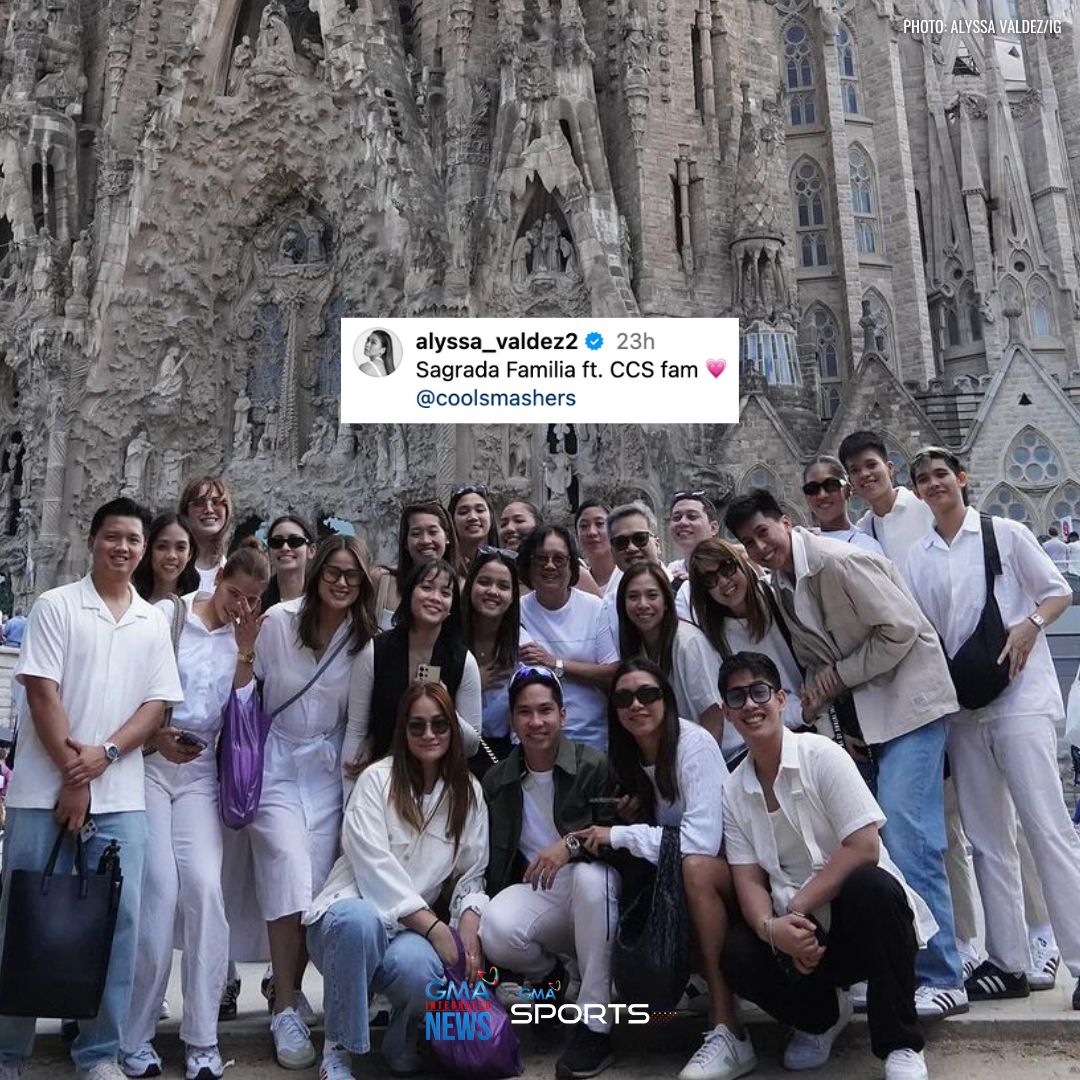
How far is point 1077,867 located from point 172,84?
2047 cm

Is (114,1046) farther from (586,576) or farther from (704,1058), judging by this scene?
(586,576)

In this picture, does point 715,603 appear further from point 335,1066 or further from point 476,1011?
point 335,1066

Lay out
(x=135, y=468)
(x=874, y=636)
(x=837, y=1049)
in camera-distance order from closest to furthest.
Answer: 1. (x=837, y=1049)
2. (x=874, y=636)
3. (x=135, y=468)

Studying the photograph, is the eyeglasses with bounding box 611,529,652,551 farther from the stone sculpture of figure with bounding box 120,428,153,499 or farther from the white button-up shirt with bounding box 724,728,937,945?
the stone sculpture of figure with bounding box 120,428,153,499

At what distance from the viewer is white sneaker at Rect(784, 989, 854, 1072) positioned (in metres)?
3.76

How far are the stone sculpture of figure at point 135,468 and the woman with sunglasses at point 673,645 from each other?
17014 mm

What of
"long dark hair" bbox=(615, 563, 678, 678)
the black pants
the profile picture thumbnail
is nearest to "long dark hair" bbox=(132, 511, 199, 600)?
"long dark hair" bbox=(615, 563, 678, 678)

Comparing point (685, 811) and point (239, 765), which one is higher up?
point (239, 765)

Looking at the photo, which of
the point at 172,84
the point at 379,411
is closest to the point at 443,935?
the point at 379,411

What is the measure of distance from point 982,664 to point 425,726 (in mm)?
2200

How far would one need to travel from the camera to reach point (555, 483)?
17.3 meters

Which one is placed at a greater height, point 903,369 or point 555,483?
point 903,369

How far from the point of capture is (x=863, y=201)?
25922 mm
